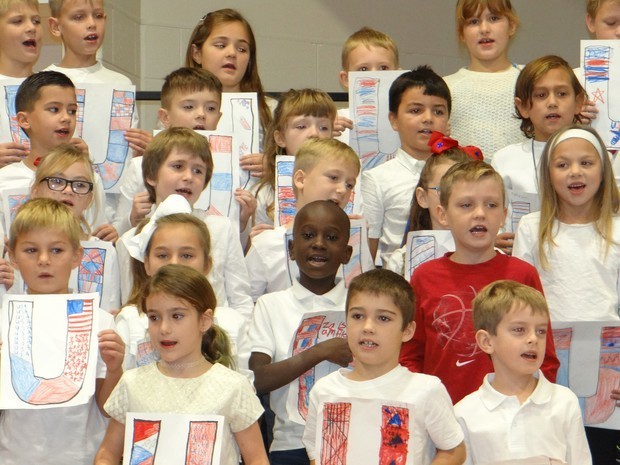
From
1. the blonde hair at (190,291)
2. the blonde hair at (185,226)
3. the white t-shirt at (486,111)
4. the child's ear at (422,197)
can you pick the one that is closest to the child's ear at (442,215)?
the child's ear at (422,197)

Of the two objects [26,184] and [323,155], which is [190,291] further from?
[26,184]

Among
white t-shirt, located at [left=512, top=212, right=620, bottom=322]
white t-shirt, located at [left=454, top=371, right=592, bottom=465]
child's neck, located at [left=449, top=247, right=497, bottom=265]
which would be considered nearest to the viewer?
white t-shirt, located at [left=454, top=371, right=592, bottom=465]

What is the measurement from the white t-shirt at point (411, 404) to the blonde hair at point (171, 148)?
1588mm

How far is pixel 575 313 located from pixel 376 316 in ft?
3.54

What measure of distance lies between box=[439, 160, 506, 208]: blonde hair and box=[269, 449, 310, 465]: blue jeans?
115 cm

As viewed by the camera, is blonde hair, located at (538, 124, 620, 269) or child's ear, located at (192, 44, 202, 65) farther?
child's ear, located at (192, 44, 202, 65)

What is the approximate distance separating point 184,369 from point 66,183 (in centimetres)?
136

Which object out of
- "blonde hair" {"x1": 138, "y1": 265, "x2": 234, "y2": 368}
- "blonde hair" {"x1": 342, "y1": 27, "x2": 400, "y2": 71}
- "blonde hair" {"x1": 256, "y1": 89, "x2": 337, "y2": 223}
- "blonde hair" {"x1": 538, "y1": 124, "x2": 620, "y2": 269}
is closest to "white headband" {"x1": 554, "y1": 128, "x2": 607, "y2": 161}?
"blonde hair" {"x1": 538, "y1": 124, "x2": 620, "y2": 269}

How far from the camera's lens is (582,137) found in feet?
16.3

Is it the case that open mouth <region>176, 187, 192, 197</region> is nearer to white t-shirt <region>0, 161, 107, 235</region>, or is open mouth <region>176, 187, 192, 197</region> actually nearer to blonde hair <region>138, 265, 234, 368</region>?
white t-shirt <region>0, 161, 107, 235</region>

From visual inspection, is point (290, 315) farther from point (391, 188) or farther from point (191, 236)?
point (391, 188)

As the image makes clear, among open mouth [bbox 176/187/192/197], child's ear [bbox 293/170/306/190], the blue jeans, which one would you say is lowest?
the blue jeans

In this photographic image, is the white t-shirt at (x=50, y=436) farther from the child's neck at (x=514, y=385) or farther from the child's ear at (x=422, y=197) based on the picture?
the child's ear at (x=422, y=197)

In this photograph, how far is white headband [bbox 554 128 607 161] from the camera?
496 cm
